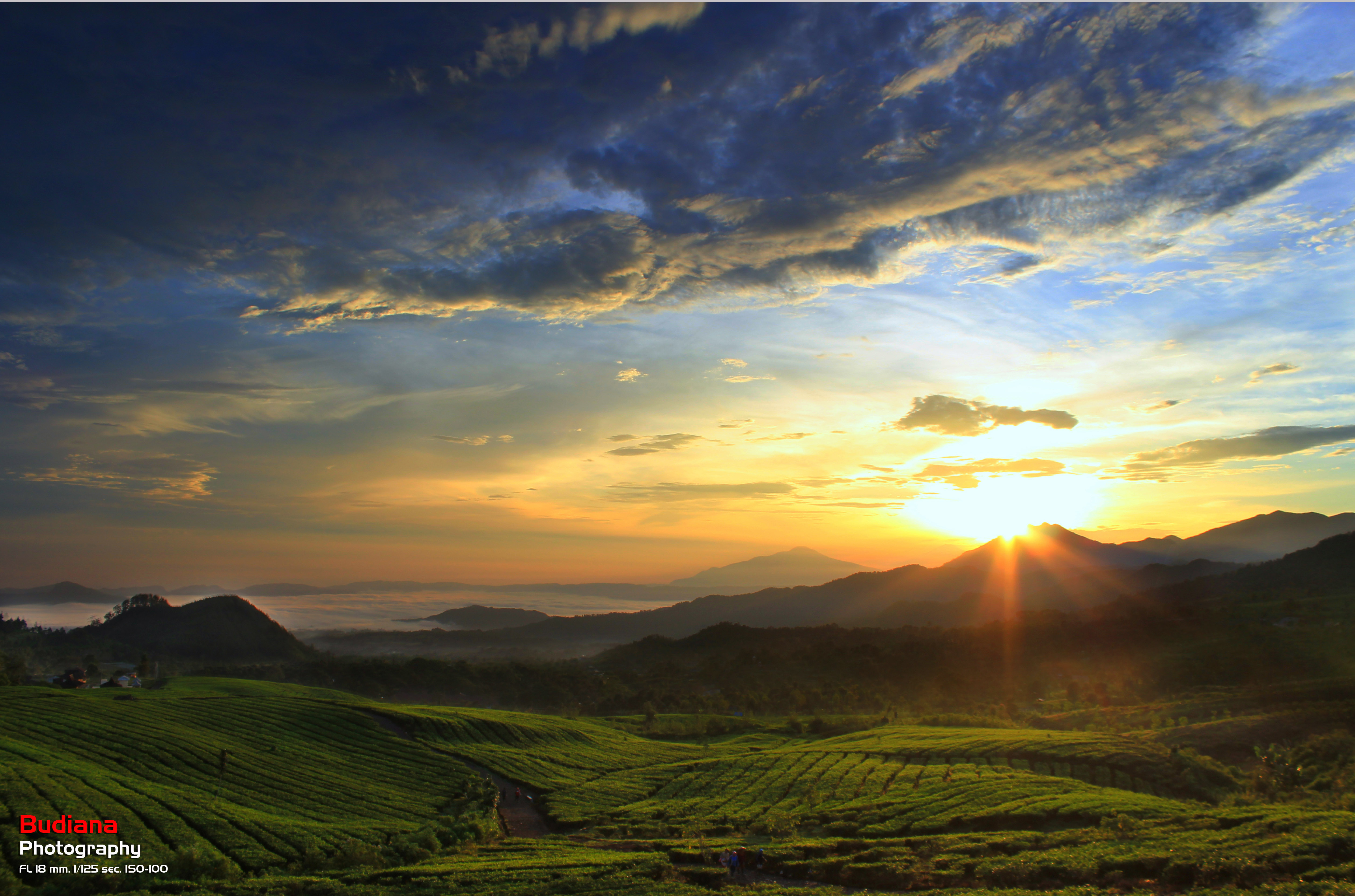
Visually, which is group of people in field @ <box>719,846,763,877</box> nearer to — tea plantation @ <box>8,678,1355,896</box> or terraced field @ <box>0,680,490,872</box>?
tea plantation @ <box>8,678,1355,896</box>

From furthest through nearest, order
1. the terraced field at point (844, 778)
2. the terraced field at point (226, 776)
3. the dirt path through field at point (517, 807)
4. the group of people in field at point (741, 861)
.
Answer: the dirt path through field at point (517, 807)
the terraced field at point (844, 778)
the terraced field at point (226, 776)
the group of people in field at point (741, 861)

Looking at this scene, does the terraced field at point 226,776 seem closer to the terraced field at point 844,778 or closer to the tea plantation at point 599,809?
the tea plantation at point 599,809

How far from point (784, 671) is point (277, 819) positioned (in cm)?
15735

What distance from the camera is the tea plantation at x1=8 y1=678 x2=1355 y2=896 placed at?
31.6m

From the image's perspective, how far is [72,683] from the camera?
118m

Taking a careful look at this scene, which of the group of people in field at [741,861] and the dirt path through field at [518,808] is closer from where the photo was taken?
the group of people in field at [741,861]

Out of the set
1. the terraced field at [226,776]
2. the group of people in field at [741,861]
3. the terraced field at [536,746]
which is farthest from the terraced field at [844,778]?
the terraced field at [226,776]

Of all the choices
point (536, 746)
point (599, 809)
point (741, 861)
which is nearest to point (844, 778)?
point (599, 809)

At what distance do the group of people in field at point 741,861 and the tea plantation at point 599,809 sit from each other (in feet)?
3.93

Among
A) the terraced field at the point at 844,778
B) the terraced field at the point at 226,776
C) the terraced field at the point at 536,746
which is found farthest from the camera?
the terraced field at the point at 536,746

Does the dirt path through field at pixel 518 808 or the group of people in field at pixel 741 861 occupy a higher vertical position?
the group of people in field at pixel 741 861

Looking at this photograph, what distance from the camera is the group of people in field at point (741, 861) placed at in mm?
34938

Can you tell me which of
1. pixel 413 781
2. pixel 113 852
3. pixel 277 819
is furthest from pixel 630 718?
pixel 113 852

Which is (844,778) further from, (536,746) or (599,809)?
(536,746)
